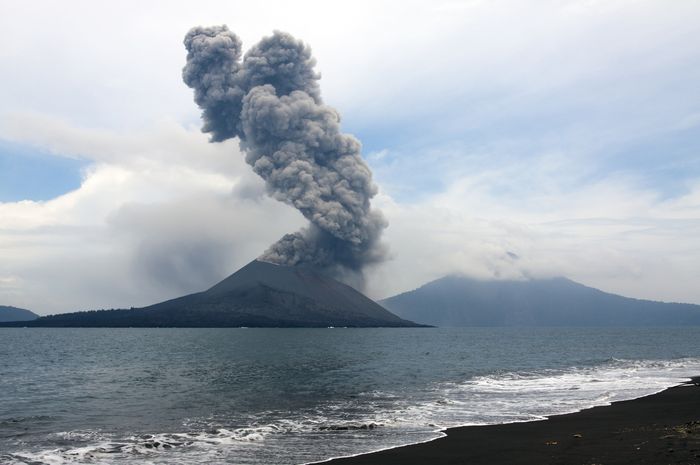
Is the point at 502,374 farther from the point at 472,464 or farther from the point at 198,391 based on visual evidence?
the point at 472,464

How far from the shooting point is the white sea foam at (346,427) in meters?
24.2

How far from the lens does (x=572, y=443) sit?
24.0 meters

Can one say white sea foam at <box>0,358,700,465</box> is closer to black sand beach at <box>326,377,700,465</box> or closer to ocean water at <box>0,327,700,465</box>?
ocean water at <box>0,327,700,465</box>

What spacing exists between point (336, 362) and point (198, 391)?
3460 cm

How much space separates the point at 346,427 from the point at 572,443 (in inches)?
412

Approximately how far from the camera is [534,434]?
1057 inches

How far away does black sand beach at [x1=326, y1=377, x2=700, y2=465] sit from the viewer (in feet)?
68.4

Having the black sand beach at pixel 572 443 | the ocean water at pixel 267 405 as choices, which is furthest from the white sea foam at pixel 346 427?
Answer: the black sand beach at pixel 572 443

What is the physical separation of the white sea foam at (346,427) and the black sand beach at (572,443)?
5.03 feet

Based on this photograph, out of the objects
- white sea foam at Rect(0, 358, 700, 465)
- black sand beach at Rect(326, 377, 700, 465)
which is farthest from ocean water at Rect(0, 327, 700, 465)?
black sand beach at Rect(326, 377, 700, 465)

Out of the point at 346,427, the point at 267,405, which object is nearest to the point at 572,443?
the point at 346,427


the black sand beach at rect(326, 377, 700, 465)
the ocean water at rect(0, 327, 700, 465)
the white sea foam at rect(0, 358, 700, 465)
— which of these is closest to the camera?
the black sand beach at rect(326, 377, 700, 465)

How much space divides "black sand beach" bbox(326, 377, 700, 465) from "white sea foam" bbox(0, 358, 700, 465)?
1532 mm

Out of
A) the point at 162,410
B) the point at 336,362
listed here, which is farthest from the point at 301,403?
the point at 336,362
